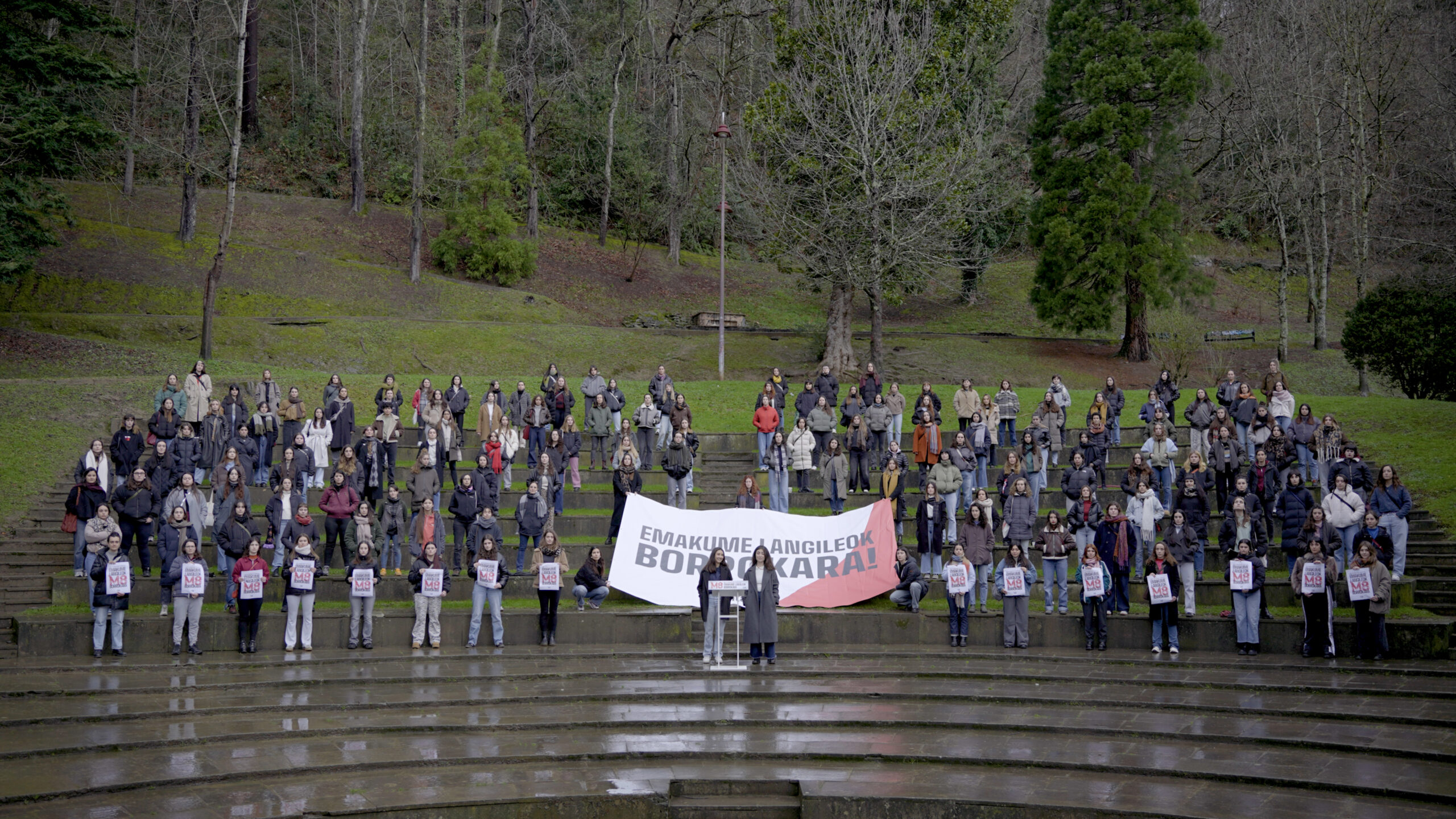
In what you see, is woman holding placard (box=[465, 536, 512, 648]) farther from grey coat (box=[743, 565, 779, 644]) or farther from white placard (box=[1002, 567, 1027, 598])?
white placard (box=[1002, 567, 1027, 598])

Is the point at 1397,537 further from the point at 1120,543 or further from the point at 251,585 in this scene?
the point at 251,585

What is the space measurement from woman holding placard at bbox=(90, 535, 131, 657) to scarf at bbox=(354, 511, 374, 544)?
3117 mm

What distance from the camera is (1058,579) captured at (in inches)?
672

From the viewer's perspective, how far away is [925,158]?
3159 cm

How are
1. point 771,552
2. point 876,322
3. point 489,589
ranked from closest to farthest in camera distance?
point 489,589, point 771,552, point 876,322

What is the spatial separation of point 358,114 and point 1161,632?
3890 cm

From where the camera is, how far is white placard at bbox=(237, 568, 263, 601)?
1555 centimetres

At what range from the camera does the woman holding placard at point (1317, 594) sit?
15172 mm

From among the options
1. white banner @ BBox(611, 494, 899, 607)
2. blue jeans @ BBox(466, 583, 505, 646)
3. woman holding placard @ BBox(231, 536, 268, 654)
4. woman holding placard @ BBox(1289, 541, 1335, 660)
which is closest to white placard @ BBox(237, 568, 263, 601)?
woman holding placard @ BBox(231, 536, 268, 654)

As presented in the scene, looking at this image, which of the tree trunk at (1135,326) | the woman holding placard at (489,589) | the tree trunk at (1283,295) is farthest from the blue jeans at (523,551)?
the tree trunk at (1283,295)

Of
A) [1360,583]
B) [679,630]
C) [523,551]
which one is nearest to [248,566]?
[523,551]

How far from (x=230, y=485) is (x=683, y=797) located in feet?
31.6

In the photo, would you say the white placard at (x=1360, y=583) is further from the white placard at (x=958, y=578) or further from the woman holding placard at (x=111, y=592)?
the woman holding placard at (x=111, y=592)

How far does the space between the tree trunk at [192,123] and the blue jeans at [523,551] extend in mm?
22116
